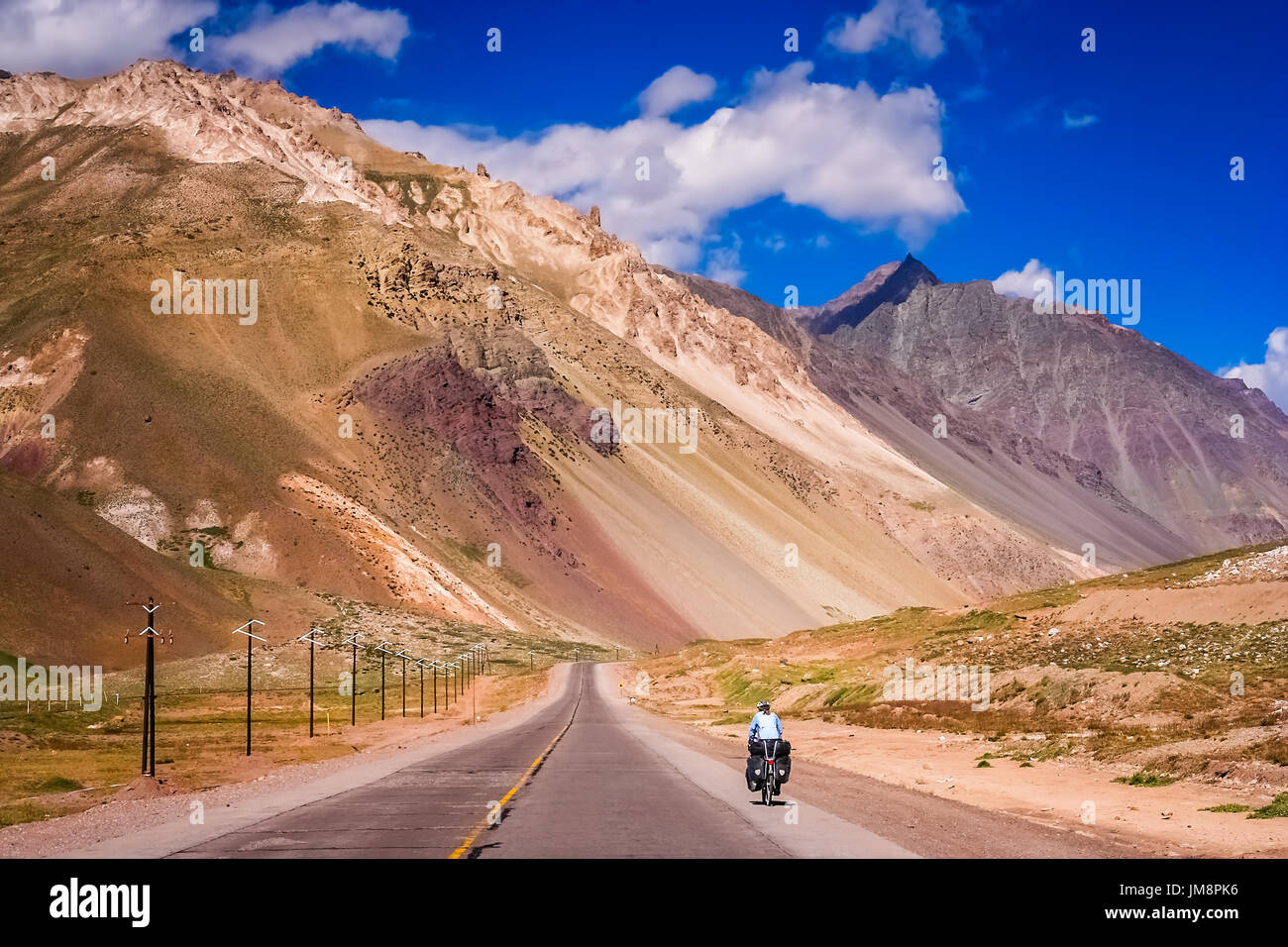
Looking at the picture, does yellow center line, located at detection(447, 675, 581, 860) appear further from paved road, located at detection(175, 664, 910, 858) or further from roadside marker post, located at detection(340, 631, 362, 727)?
roadside marker post, located at detection(340, 631, 362, 727)

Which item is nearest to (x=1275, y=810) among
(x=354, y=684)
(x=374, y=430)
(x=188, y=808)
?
(x=188, y=808)

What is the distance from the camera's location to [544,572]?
132 m

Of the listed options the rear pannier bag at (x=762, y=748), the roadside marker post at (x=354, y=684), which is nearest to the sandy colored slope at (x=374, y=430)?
the roadside marker post at (x=354, y=684)

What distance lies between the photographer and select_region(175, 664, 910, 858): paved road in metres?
15.0

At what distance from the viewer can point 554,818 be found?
18188 millimetres

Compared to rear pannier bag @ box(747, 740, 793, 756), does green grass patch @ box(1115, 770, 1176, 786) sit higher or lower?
lower

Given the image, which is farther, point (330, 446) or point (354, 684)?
point (330, 446)

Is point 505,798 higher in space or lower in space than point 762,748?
lower

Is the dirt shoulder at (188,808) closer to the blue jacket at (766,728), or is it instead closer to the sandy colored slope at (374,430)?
the blue jacket at (766,728)

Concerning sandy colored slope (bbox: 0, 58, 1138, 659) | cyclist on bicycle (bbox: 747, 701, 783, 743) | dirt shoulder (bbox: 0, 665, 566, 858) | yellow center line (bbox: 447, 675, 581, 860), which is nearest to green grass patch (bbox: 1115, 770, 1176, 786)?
cyclist on bicycle (bbox: 747, 701, 783, 743)

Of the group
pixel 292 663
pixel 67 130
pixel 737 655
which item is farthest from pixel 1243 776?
pixel 67 130

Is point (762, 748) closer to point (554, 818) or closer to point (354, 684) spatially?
point (554, 818)
